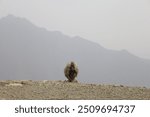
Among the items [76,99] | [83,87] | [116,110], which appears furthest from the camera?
[83,87]

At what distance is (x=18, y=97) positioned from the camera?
10.5 metres

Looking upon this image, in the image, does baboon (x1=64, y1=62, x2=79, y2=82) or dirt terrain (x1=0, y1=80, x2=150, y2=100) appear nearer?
dirt terrain (x1=0, y1=80, x2=150, y2=100)

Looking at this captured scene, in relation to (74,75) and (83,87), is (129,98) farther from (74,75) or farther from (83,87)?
(74,75)

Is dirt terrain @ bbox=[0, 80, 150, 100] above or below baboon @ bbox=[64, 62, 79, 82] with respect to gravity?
below

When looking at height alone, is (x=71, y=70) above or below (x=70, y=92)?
above

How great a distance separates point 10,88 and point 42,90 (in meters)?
1.20

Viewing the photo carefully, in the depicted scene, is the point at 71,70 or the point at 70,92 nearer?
the point at 70,92

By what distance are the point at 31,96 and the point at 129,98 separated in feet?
10.2

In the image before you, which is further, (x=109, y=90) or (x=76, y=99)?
(x=109, y=90)

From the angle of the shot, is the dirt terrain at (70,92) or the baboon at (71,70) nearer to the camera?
the dirt terrain at (70,92)

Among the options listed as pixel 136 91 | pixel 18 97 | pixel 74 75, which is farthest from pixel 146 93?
pixel 74 75

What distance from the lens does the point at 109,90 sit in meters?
11.8

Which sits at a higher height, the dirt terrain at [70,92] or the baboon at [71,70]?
the baboon at [71,70]

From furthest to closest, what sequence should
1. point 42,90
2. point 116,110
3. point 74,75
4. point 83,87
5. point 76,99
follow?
point 74,75 < point 83,87 < point 42,90 < point 76,99 < point 116,110
